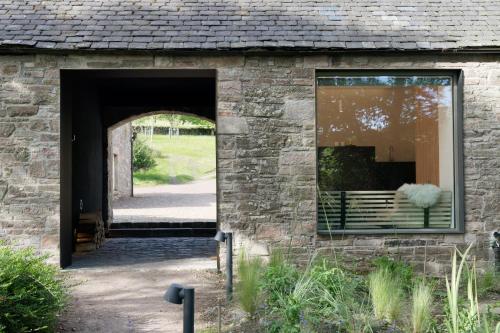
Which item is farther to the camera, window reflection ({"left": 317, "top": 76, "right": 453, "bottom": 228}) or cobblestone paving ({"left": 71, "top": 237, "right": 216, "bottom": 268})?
cobblestone paving ({"left": 71, "top": 237, "right": 216, "bottom": 268})

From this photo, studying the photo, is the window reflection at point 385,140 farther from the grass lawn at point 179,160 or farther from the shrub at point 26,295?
the grass lawn at point 179,160

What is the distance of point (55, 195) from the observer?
7430 millimetres

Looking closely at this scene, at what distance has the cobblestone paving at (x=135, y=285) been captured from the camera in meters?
5.21

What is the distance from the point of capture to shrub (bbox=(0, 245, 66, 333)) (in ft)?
13.2

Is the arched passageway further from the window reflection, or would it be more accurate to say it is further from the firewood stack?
the window reflection

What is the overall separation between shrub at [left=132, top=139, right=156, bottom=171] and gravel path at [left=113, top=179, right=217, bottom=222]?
11.0 feet

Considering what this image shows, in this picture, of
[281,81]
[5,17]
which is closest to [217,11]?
[281,81]

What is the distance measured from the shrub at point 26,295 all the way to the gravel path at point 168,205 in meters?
8.82

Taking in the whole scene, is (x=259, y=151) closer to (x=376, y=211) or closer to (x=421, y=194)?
(x=376, y=211)

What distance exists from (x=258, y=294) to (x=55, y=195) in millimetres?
3566

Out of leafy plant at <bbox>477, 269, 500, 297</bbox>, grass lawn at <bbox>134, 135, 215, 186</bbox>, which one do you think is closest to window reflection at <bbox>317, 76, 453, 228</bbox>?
leafy plant at <bbox>477, 269, 500, 297</bbox>

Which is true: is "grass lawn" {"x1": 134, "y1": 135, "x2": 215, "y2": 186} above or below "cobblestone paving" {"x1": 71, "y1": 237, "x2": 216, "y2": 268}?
above

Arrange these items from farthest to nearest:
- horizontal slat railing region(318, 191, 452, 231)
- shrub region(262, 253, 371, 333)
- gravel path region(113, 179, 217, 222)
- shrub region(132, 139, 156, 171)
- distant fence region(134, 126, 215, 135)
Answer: distant fence region(134, 126, 215, 135) → shrub region(132, 139, 156, 171) → gravel path region(113, 179, 217, 222) → horizontal slat railing region(318, 191, 452, 231) → shrub region(262, 253, 371, 333)

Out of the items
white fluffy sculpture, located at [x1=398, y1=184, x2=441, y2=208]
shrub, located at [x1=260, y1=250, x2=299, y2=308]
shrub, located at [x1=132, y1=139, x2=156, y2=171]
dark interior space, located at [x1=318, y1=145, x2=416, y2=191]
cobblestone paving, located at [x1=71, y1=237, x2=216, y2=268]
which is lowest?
cobblestone paving, located at [x1=71, y1=237, x2=216, y2=268]
